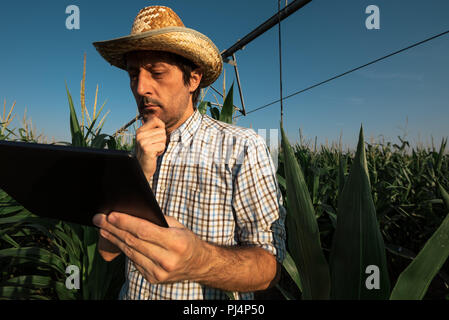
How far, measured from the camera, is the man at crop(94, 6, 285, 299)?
21.3 inches

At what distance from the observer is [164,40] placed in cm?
92

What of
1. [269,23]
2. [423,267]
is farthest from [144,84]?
[269,23]

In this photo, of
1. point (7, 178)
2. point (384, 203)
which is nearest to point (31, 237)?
point (7, 178)

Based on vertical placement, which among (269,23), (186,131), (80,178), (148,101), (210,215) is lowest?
(210,215)

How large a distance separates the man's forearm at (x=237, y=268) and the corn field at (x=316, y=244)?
8cm

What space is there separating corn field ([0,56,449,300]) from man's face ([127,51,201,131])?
0.44 metres

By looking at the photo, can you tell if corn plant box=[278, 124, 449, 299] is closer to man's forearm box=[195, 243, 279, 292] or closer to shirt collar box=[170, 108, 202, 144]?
man's forearm box=[195, 243, 279, 292]

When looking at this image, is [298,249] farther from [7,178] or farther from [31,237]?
[31,237]

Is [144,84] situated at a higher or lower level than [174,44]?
lower

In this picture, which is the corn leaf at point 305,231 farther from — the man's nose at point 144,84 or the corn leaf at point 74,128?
the corn leaf at point 74,128

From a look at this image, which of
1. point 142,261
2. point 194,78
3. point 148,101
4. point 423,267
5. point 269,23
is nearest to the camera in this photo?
point 423,267

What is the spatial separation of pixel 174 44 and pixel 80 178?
674 millimetres

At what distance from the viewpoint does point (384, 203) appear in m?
2.20

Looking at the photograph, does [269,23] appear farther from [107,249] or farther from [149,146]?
[107,249]
